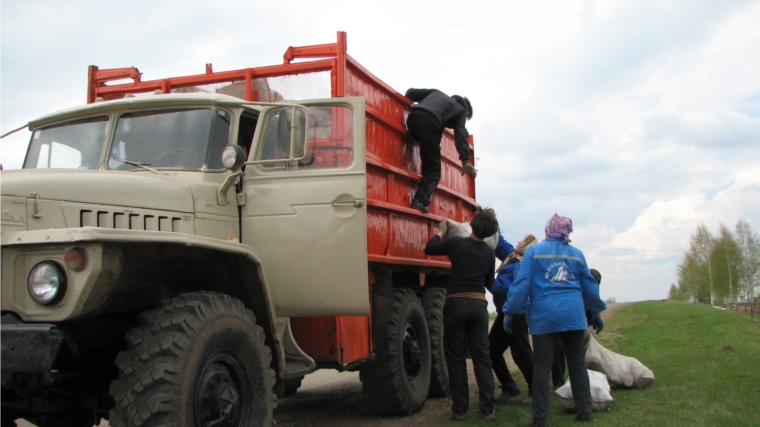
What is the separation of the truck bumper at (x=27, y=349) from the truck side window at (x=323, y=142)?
230 centimetres

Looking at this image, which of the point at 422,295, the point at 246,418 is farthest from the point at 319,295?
the point at 422,295

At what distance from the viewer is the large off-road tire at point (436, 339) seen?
7.82m

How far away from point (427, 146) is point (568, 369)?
288 centimetres

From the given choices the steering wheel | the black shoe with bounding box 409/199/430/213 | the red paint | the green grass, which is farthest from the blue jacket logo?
the steering wheel

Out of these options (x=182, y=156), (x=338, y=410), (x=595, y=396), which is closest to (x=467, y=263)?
(x=595, y=396)

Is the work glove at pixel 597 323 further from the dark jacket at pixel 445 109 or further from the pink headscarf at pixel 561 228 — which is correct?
the dark jacket at pixel 445 109

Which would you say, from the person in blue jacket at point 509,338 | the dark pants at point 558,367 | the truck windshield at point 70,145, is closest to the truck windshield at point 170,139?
the truck windshield at point 70,145

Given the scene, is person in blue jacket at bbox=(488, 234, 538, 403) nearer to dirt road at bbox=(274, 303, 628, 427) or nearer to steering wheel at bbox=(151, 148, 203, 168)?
dirt road at bbox=(274, 303, 628, 427)

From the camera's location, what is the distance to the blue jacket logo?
5.95 meters

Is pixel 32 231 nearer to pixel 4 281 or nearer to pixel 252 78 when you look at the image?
pixel 4 281

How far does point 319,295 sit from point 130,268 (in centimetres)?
153

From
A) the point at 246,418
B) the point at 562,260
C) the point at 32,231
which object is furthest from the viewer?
the point at 562,260

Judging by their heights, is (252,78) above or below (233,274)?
above

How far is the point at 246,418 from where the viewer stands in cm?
430
